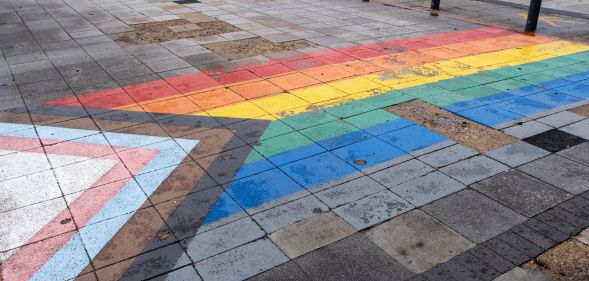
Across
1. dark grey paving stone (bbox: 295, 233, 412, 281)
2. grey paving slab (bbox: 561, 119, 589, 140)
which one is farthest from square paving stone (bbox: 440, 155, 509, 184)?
dark grey paving stone (bbox: 295, 233, 412, 281)

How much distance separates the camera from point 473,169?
6695 mm

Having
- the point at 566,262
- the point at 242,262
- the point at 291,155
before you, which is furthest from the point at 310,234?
the point at 566,262

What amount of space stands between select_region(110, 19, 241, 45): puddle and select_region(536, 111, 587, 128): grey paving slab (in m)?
8.51

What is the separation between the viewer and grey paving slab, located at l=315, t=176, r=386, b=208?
6047 mm

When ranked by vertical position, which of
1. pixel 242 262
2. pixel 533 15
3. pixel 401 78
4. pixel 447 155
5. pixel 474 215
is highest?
pixel 533 15

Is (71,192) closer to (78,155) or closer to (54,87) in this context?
(78,155)

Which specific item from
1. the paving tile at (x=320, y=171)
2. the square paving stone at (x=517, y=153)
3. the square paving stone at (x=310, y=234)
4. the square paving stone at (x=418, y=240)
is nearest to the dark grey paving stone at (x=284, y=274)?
the square paving stone at (x=310, y=234)

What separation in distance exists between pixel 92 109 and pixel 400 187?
17.9 feet

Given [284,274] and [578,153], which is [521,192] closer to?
[578,153]

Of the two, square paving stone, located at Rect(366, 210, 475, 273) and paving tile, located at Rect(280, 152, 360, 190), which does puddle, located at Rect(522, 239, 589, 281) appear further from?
paving tile, located at Rect(280, 152, 360, 190)

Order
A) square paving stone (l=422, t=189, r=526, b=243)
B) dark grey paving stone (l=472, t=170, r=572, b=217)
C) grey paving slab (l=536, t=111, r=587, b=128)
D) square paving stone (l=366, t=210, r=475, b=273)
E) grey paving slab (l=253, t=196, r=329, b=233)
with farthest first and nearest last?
grey paving slab (l=536, t=111, r=587, b=128)
dark grey paving stone (l=472, t=170, r=572, b=217)
grey paving slab (l=253, t=196, r=329, b=233)
square paving stone (l=422, t=189, r=526, b=243)
square paving stone (l=366, t=210, r=475, b=273)

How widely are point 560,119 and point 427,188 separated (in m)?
3.40

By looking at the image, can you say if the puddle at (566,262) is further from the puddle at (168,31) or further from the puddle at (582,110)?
the puddle at (168,31)

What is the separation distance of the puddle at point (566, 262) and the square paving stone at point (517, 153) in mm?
1776
